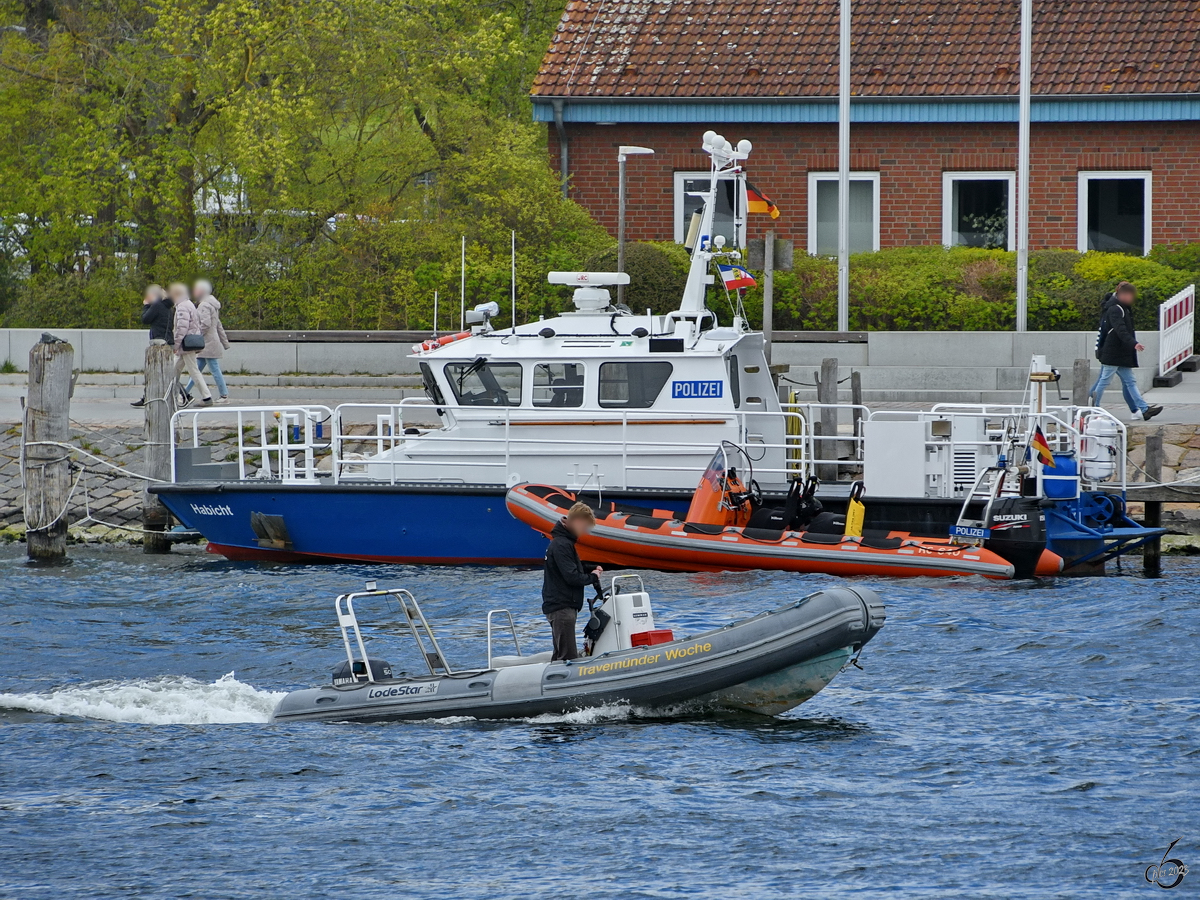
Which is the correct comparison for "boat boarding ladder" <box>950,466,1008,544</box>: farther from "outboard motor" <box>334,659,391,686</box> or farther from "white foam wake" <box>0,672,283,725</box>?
"white foam wake" <box>0,672,283,725</box>

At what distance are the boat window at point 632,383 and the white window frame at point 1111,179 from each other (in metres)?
12.8

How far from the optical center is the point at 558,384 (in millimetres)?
16641

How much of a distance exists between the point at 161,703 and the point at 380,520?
5.20 metres

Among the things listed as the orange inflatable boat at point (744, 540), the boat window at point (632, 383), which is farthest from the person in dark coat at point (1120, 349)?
the boat window at point (632, 383)

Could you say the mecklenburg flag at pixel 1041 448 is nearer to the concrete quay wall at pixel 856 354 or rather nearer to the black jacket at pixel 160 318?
the concrete quay wall at pixel 856 354

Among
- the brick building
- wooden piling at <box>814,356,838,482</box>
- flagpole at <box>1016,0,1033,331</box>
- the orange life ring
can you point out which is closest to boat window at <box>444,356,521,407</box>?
the orange life ring

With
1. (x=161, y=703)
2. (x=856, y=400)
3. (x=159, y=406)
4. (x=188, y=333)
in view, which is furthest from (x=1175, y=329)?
(x=161, y=703)

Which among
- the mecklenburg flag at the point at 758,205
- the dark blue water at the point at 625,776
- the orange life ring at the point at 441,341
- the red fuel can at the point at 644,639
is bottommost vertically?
the dark blue water at the point at 625,776

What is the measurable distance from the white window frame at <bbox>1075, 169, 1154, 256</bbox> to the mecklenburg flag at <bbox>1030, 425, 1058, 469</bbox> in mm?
12217

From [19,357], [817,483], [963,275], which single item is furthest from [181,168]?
[817,483]

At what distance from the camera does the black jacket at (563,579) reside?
11266 millimetres

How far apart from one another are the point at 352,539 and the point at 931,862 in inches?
365

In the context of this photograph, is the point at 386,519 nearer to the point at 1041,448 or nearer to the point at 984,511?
the point at 984,511

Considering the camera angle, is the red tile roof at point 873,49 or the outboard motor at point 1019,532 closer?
the outboard motor at point 1019,532
